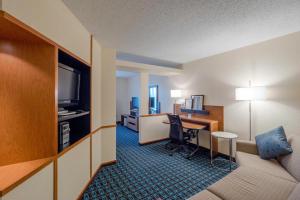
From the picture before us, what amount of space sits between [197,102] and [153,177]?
228cm

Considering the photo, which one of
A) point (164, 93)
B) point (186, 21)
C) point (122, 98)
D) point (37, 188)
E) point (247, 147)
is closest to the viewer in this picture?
point (37, 188)

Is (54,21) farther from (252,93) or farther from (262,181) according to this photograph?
(252,93)

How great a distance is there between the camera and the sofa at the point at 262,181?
132cm

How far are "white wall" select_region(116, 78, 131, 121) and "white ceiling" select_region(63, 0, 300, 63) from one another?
14.7 ft

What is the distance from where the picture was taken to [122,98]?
23.8ft

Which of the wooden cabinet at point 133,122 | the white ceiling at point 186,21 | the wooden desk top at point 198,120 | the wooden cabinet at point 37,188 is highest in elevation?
the white ceiling at point 186,21

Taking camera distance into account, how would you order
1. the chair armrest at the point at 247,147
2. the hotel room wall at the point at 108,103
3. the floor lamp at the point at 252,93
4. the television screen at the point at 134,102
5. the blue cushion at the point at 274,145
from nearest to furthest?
the blue cushion at the point at 274,145 → the chair armrest at the point at 247,147 → the floor lamp at the point at 252,93 → the hotel room wall at the point at 108,103 → the television screen at the point at 134,102

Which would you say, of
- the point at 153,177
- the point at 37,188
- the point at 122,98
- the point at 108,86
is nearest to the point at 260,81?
the point at 153,177

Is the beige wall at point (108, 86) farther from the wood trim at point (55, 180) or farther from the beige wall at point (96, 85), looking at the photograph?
the wood trim at point (55, 180)

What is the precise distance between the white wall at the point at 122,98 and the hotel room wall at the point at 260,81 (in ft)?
A: 14.7

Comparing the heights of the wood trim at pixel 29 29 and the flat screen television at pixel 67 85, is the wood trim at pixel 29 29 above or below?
above

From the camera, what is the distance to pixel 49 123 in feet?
4.33

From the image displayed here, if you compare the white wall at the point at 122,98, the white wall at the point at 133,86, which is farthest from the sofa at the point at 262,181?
the white wall at the point at 122,98

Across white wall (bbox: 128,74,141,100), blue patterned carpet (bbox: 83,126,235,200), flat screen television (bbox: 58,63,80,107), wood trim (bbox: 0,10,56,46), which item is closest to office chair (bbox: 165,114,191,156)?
blue patterned carpet (bbox: 83,126,235,200)
